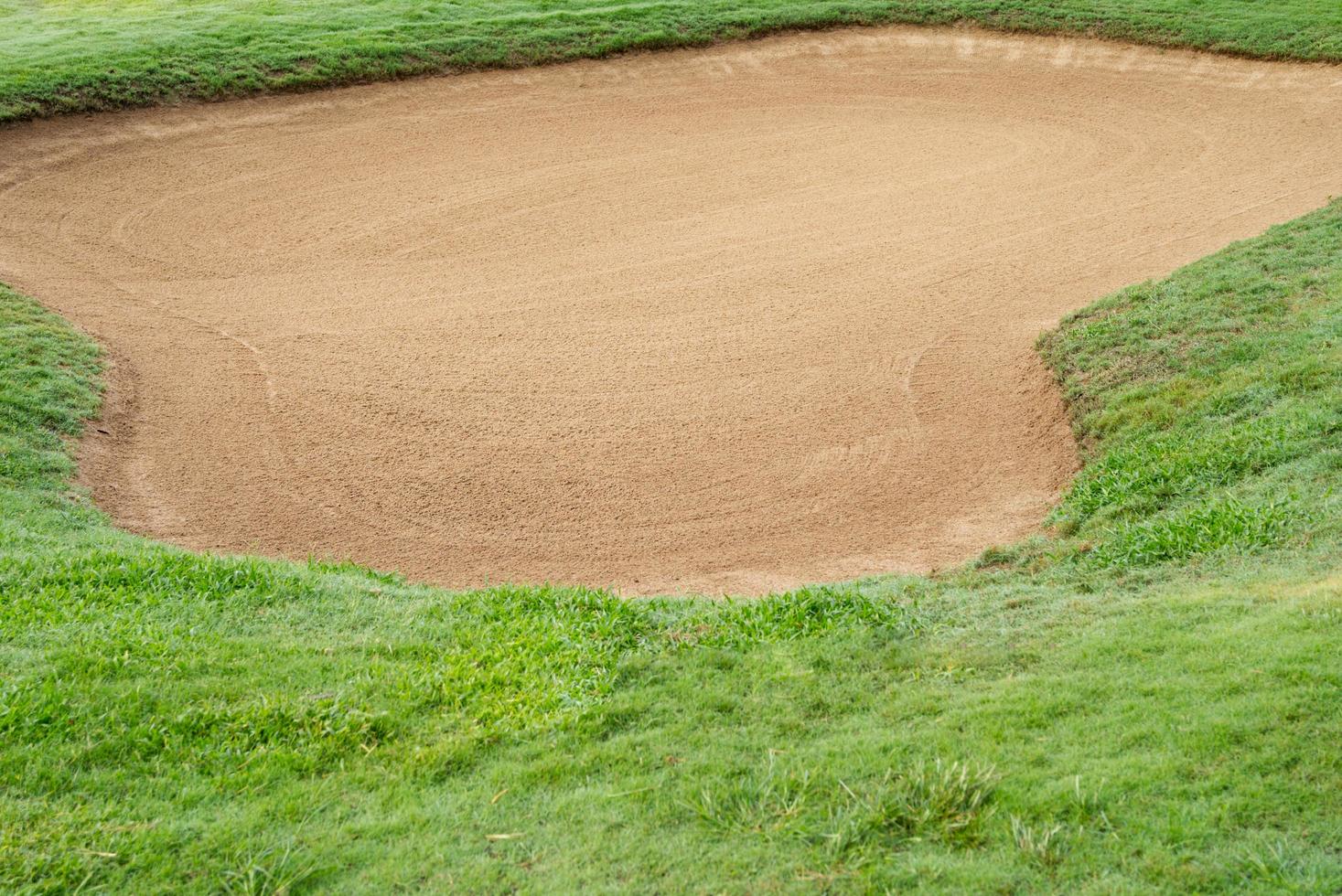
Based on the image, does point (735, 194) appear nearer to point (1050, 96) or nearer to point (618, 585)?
point (1050, 96)

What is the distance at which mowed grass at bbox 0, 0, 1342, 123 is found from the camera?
Result: 2062 cm

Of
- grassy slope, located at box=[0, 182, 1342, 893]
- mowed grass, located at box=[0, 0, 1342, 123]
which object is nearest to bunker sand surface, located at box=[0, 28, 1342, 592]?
mowed grass, located at box=[0, 0, 1342, 123]

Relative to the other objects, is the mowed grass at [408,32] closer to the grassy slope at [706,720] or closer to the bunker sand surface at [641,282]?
the bunker sand surface at [641,282]

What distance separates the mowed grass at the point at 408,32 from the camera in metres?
20.6

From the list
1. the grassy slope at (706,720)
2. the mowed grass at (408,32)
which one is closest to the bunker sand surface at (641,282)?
the mowed grass at (408,32)

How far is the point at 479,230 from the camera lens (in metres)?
17.5

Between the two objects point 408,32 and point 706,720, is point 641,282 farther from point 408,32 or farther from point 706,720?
point 408,32

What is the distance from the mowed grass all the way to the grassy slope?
13779 mm

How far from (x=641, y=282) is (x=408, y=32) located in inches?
424

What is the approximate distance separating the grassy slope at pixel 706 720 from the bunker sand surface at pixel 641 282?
7.03ft

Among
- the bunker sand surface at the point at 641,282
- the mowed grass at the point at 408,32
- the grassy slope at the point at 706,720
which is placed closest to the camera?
the grassy slope at the point at 706,720

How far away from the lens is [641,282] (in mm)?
15984

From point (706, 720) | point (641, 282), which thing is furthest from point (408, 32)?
point (706, 720)

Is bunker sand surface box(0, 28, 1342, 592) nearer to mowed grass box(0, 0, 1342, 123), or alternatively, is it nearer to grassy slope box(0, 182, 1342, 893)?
mowed grass box(0, 0, 1342, 123)
